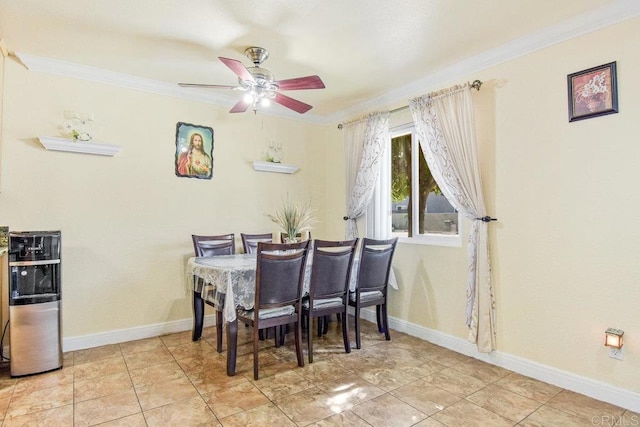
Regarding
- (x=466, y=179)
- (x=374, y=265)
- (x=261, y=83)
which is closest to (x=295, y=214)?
(x=374, y=265)

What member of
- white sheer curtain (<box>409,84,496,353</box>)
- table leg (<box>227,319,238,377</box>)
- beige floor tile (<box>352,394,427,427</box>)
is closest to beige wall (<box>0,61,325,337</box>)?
table leg (<box>227,319,238,377</box>)

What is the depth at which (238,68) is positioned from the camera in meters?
2.40

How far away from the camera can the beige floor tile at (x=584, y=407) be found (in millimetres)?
2121

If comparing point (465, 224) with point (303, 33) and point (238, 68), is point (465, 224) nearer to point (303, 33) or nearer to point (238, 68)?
point (303, 33)

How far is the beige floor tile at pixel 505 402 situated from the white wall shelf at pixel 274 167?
10.3 ft

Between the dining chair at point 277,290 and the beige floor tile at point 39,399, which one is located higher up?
the dining chair at point 277,290

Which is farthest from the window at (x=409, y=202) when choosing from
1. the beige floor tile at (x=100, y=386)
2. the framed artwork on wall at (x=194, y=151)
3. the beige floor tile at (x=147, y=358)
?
the beige floor tile at (x=100, y=386)

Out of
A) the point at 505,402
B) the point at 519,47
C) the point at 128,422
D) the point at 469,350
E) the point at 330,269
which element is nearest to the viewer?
the point at 128,422

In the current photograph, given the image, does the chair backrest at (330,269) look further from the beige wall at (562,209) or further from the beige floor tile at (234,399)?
the beige wall at (562,209)

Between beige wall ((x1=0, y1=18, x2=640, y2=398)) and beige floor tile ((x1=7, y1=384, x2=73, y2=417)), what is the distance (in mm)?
856

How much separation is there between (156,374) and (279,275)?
1239mm

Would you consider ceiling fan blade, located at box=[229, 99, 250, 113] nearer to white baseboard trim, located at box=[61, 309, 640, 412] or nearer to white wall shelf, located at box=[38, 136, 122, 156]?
white wall shelf, located at box=[38, 136, 122, 156]

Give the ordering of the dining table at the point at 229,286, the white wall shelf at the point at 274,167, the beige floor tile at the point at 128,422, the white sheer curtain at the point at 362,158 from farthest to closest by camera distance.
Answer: the white wall shelf at the point at 274,167
the white sheer curtain at the point at 362,158
the dining table at the point at 229,286
the beige floor tile at the point at 128,422

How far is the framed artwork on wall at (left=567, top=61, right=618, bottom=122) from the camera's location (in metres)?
2.28
